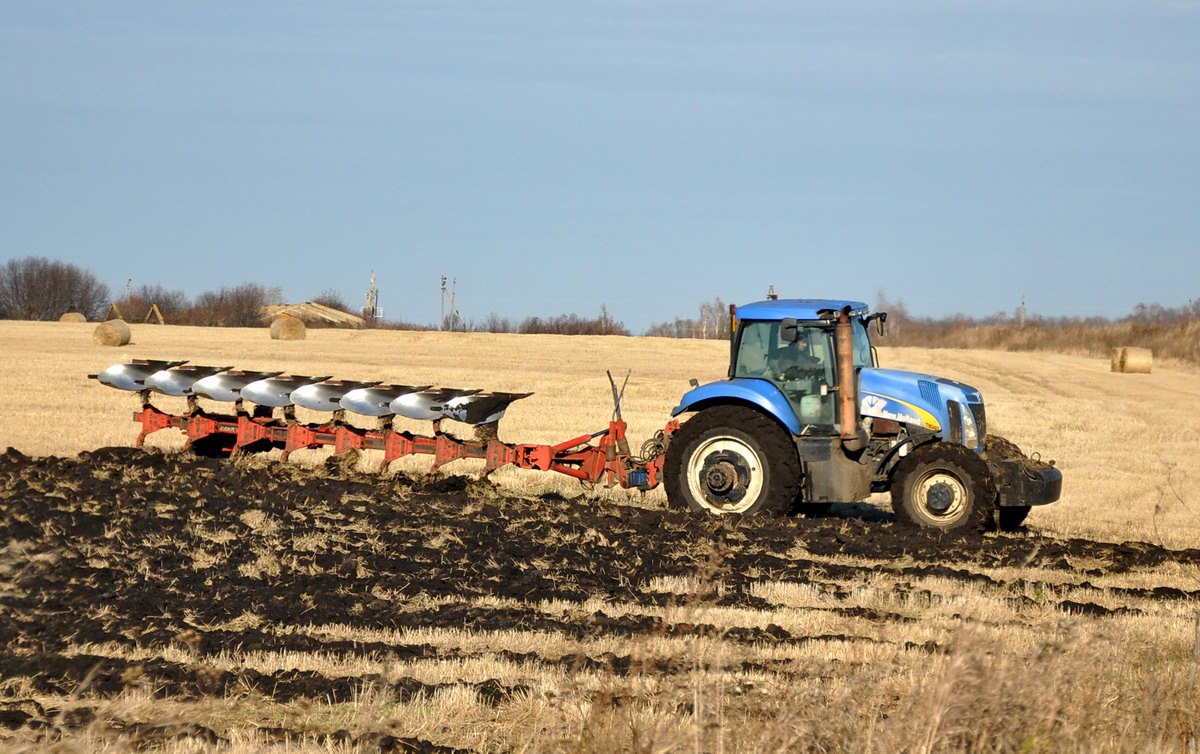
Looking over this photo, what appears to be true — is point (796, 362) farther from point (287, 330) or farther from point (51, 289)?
point (51, 289)

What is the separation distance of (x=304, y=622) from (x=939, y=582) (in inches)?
163

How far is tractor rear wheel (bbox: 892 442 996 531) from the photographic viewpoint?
10.4 metres

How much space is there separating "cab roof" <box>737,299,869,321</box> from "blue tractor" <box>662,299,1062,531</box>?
0.01 m

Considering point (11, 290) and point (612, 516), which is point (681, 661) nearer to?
point (612, 516)

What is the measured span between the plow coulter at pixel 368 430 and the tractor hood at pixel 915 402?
1.75 metres

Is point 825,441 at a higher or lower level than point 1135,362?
lower

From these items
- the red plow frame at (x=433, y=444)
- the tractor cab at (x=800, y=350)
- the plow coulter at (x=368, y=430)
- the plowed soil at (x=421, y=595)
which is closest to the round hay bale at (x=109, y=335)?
the plow coulter at (x=368, y=430)

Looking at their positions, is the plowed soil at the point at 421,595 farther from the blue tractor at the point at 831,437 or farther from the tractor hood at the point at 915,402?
the tractor hood at the point at 915,402

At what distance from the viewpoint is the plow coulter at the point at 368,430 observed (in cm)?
1196

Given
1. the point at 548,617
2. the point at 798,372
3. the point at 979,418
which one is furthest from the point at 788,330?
the point at 548,617

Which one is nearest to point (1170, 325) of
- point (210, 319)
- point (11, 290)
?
point (210, 319)

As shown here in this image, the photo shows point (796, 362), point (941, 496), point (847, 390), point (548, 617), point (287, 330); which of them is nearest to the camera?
point (548, 617)

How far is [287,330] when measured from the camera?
41938mm

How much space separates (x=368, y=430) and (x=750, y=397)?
4167 mm
